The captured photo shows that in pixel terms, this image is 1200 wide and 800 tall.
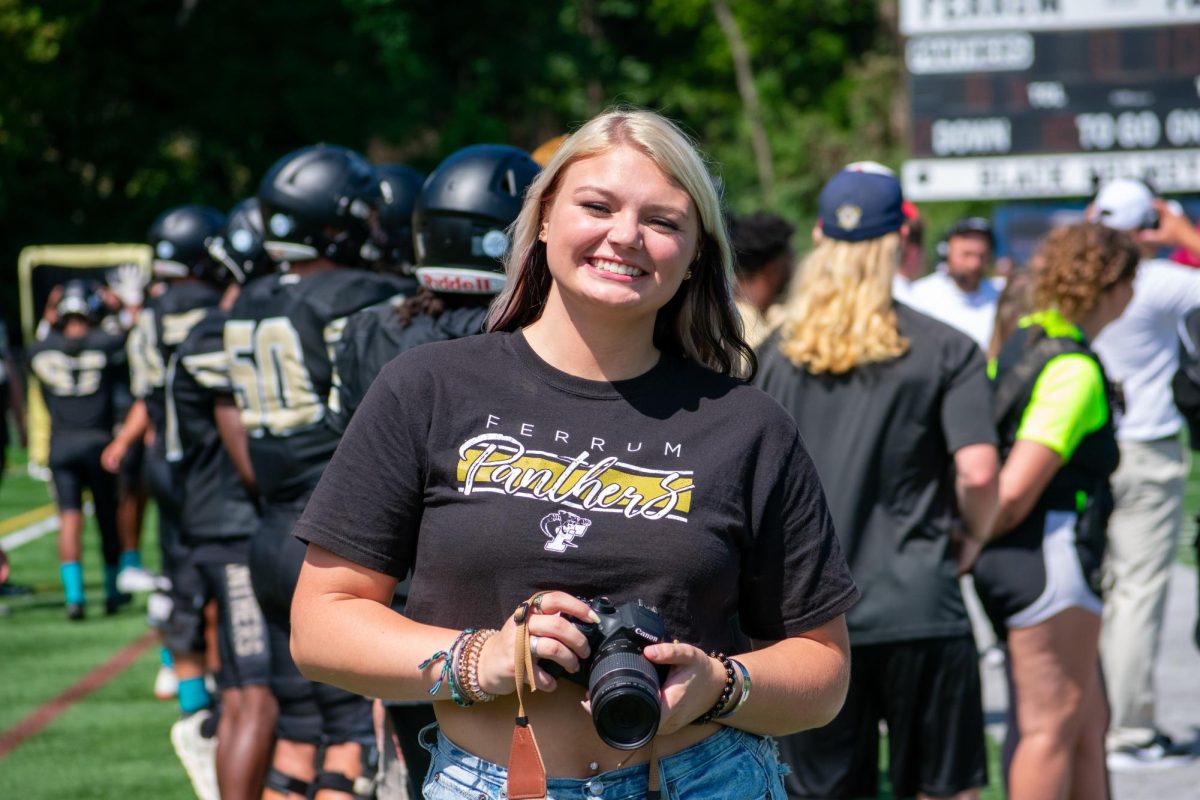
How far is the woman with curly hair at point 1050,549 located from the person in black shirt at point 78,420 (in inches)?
321

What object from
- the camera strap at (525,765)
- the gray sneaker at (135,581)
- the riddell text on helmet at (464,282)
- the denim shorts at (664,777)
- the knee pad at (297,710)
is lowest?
the gray sneaker at (135,581)

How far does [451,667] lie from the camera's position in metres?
2.49

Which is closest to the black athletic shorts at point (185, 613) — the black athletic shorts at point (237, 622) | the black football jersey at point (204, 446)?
the black football jersey at point (204, 446)

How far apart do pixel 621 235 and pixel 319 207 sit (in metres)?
2.84

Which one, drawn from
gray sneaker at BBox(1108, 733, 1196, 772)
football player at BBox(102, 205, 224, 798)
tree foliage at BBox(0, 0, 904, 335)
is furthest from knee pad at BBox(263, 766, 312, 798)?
tree foliage at BBox(0, 0, 904, 335)

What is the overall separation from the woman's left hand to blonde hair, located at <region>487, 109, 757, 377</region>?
639 mm

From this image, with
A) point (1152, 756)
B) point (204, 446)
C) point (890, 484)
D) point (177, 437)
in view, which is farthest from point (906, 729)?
point (177, 437)

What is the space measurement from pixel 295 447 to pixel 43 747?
3.66 meters

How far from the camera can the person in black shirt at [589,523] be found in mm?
2559

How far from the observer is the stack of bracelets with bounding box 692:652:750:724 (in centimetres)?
254

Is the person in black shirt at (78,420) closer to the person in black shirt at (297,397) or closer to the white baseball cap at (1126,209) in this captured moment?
the person in black shirt at (297,397)

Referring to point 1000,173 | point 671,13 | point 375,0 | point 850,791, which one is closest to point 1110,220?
point 850,791

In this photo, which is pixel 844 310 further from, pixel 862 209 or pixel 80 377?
pixel 80 377

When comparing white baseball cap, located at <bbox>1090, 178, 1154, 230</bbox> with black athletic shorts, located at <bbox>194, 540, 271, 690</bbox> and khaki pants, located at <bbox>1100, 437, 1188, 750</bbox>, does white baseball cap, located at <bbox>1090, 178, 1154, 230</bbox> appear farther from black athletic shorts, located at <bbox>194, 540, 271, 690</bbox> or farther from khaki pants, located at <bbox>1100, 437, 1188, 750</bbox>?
black athletic shorts, located at <bbox>194, 540, 271, 690</bbox>
